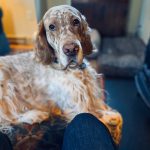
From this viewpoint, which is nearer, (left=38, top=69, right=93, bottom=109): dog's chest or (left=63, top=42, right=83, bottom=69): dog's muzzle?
(left=63, top=42, right=83, bottom=69): dog's muzzle

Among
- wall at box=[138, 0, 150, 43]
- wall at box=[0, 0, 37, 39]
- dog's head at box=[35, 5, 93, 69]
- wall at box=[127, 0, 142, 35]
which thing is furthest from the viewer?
wall at box=[127, 0, 142, 35]

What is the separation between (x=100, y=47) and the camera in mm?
2396

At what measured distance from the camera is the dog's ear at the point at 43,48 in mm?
852

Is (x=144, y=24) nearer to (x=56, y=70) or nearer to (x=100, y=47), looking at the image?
(x=100, y=47)

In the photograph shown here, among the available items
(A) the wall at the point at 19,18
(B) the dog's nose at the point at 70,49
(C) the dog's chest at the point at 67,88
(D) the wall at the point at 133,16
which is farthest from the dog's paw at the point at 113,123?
(D) the wall at the point at 133,16

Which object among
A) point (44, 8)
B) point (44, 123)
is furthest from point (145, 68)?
point (44, 8)

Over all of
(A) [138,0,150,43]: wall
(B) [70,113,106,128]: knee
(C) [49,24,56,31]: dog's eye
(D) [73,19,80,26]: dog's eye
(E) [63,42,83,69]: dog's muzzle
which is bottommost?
(B) [70,113,106,128]: knee

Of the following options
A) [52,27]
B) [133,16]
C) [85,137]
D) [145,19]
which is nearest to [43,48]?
[52,27]

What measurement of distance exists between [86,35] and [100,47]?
1.56 m

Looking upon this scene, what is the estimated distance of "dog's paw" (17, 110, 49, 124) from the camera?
0.95 metres

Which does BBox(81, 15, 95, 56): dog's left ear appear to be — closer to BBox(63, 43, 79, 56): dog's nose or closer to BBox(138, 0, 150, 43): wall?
BBox(63, 43, 79, 56): dog's nose

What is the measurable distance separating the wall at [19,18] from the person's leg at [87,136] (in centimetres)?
41

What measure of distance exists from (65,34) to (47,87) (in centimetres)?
31

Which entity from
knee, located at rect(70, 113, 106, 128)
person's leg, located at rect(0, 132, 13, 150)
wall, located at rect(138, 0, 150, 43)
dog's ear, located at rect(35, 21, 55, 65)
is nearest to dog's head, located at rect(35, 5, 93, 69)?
dog's ear, located at rect(35, 21, 55, 65)
